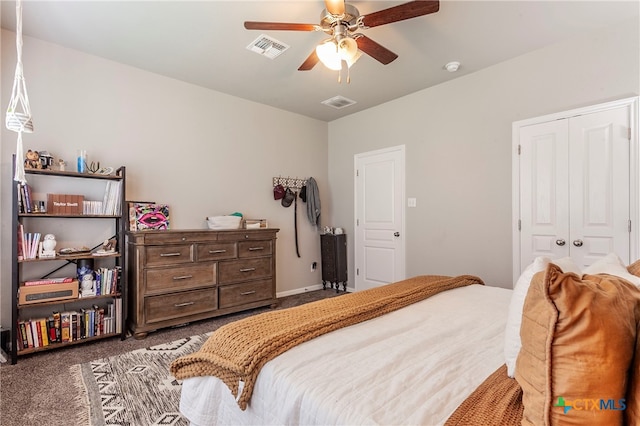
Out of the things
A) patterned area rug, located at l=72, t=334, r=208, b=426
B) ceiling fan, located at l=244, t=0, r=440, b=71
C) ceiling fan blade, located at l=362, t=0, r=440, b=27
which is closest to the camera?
patterned area rug, located at l=72, t=334, r=208, b=426

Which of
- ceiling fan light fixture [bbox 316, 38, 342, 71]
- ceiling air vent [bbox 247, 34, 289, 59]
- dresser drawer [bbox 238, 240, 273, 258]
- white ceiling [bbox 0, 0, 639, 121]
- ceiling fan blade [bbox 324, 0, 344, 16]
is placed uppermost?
white ceiling [bbox 0, 0, 639, 121]

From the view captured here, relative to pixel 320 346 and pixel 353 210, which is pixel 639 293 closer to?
pixel 320 346

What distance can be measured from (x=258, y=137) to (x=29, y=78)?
235 cm

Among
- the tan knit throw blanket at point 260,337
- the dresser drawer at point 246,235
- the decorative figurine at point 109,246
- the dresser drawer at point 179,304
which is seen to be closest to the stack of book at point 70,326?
the dresser drawer at point 179,304

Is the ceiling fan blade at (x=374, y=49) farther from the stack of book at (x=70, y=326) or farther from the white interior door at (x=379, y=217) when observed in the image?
the stack of book at (x=70, y=326)

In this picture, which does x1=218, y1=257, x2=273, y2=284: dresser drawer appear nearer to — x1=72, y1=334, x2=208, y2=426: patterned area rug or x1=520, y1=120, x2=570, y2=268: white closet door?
x1=72, y1=334, x2=208, y2=426: patterned area rug

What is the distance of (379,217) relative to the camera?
450 centimetres

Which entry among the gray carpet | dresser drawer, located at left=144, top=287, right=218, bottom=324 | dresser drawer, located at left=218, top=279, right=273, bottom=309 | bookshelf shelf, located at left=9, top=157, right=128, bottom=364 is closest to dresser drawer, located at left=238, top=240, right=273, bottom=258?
dresser drawer, located at left=218, top=279, right=273, bottom=309

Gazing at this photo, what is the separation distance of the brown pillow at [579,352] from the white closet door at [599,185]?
2.53m

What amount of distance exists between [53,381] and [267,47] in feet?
10.2

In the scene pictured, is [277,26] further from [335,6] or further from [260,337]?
[260,337]

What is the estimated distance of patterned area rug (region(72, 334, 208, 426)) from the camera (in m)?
1.75

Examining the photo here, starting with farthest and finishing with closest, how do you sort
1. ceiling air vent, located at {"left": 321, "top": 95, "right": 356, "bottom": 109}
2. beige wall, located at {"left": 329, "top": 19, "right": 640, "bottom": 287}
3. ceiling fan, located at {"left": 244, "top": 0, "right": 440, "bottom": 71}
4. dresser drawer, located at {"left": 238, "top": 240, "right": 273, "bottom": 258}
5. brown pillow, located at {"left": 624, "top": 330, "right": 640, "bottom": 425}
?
ceiling air vent, located at {"left": 321, "top": 95, "right": 356, "bottom": 109}, dresser drawer, located at {"left": 238, "top": 240, "right": 273, "bottom": 258}, beige wall, located at {"left": 329, "top": 19, "right": 640, "bottom": 287}, ceiling fan, located at {"left": 244, "top": 0, "right": 440, "bottom": 71}, brown pillow, located at {"left": 624, "top": 330, "right": 640, "bottom": 425}

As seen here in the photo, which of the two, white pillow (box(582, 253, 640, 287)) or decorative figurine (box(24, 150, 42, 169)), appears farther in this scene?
decorative figurine (box(24, 150, 42, 169))
